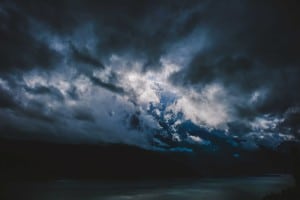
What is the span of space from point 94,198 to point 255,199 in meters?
85.9

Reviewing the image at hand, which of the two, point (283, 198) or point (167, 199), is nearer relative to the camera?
point (283, 198)

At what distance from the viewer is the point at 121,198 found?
129 meters

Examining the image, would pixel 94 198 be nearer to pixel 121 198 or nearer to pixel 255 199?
pixel 121 198

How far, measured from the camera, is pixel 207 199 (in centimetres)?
12544

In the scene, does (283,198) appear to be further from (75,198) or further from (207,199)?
(75,198)

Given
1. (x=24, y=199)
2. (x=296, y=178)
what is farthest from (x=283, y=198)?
(x=24, y=199)

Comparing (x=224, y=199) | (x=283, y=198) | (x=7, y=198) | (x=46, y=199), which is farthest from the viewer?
(x=224, y=199)

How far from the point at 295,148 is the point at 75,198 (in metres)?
106

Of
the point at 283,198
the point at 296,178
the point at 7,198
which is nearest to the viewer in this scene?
the point at 283,198

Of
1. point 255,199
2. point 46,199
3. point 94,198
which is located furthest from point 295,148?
point 46,199

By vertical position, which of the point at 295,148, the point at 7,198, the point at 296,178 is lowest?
the point at 7,198

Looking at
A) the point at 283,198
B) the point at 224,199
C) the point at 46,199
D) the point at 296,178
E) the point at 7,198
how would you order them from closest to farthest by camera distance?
1. the point at 283,198
2. the point at 296,178
3. the point at 7,198
4. the point at 46,199
5. the point at 224,199

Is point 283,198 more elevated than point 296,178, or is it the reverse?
point 296,178

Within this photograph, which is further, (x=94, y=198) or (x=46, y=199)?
(x=94, y=198)
